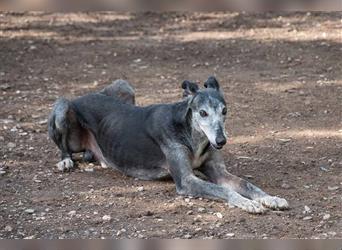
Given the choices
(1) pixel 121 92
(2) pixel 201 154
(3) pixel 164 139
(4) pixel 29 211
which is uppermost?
(1) pixel 121 92

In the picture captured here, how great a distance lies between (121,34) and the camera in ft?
44.0

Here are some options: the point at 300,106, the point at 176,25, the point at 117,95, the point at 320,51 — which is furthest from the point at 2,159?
the point at 176,25

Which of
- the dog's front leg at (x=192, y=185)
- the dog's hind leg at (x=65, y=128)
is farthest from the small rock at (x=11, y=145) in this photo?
the dog's front leg at (x=192, y=185)

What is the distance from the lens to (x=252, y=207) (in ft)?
20.3

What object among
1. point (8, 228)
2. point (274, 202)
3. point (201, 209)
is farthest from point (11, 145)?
point (274, 202)

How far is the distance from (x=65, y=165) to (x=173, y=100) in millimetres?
2602

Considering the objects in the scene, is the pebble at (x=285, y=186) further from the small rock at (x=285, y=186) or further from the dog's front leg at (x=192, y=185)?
the dog's front leg at (x=192, y=185)

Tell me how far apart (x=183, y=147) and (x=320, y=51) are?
5524mm

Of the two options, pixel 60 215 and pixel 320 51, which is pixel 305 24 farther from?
pixel 60 215

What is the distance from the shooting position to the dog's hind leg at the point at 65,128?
7.54 metres

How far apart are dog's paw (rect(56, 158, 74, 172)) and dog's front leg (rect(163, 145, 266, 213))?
981 mm

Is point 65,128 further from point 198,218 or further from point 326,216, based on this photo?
point 326,216

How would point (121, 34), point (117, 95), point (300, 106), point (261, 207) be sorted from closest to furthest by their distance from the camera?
point (261, 207) → point (117, 95) → point (300, 106) → point (121, 34)

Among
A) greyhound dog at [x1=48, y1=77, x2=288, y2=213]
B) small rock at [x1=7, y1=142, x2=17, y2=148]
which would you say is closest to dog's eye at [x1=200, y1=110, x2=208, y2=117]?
greyhound dog at [x1=48, y1=77, x2=288, y2=213]
